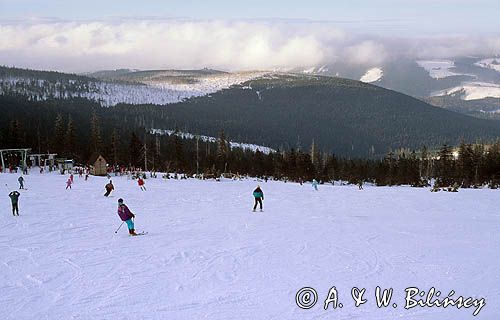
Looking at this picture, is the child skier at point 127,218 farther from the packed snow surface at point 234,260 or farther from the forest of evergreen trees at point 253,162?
the forest of evergreen trees at point 253,162

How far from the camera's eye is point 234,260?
15062mm

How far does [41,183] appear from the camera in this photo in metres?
43.2

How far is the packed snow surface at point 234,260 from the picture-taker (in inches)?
420

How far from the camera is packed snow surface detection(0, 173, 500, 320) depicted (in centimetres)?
1066

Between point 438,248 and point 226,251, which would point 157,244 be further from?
point 438,248

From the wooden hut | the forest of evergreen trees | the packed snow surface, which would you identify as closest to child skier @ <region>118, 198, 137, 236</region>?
the packed snow surface

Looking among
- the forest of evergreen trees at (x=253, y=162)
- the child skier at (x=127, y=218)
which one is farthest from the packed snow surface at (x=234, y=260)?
the forest of evergreen trees at (x=253, y=162)

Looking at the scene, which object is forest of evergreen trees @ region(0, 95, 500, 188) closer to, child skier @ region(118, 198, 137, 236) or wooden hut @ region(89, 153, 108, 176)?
wooden hut @ region(89, 153, 108, 176)

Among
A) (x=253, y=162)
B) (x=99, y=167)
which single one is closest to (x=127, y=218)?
(x=99, y=167)

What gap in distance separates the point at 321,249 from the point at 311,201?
59.5 ft

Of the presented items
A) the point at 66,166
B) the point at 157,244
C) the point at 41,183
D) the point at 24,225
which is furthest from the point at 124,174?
the point at 157,244

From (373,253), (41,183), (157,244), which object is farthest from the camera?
(41,183)

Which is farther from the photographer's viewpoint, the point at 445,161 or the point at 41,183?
the point at 445,161

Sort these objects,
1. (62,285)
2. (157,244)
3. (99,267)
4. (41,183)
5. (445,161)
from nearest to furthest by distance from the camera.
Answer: (62,285)
(99,267)
(157,244)
(41,183)
(445,161)
